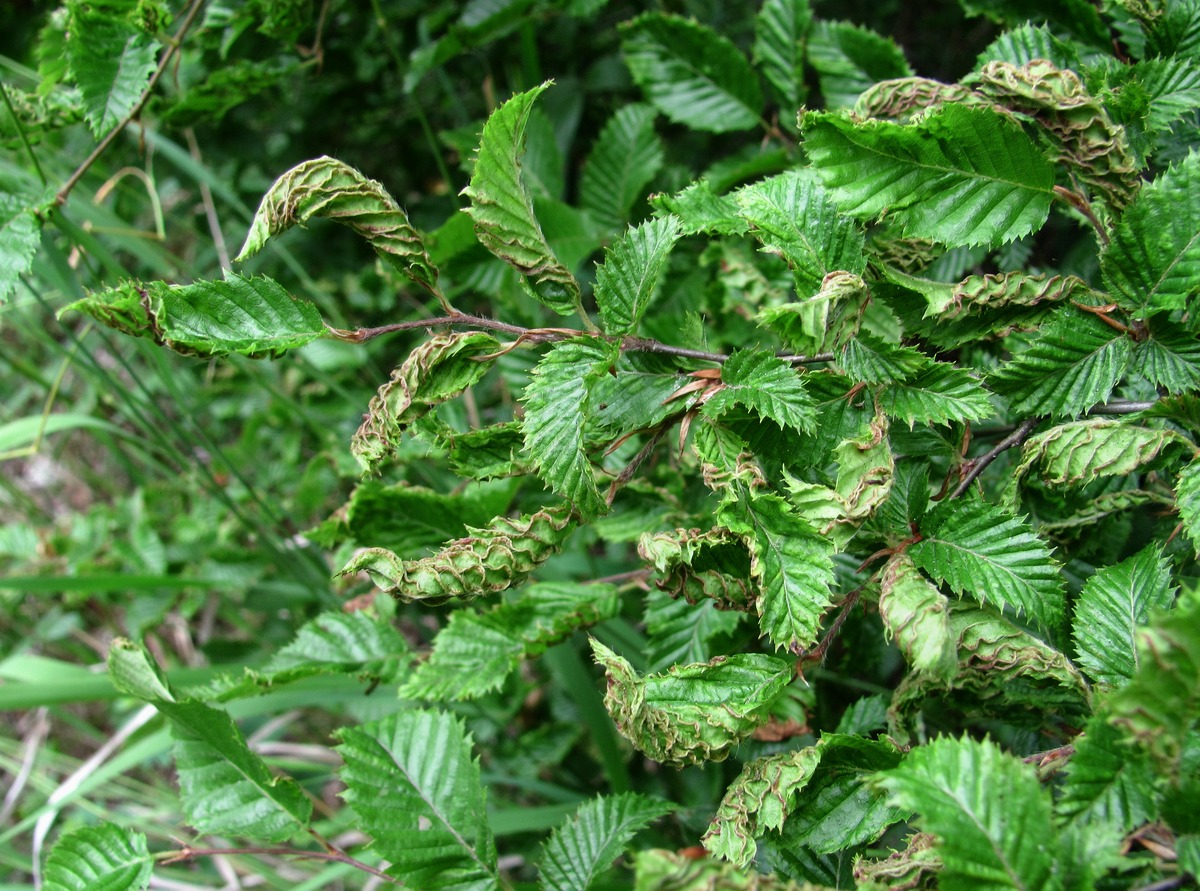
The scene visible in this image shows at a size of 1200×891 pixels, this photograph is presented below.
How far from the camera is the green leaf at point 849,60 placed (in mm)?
1111

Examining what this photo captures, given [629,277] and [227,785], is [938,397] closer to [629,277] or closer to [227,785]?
[629,277]

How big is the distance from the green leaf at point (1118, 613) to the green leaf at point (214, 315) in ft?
2.23

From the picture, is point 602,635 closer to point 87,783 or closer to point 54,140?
point 87,783

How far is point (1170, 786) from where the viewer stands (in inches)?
22.3

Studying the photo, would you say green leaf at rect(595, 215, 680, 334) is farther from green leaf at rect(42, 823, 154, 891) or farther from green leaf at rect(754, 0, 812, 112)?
green leaf at rect(42, 823, 154, 891)

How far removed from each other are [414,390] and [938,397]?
432mm

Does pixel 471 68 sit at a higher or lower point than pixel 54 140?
lower

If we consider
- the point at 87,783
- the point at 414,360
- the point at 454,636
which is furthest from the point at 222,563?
the point at 414,360

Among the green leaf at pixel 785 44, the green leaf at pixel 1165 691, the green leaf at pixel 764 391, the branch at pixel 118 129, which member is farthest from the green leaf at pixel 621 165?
the green leaf at pixel 1165 691

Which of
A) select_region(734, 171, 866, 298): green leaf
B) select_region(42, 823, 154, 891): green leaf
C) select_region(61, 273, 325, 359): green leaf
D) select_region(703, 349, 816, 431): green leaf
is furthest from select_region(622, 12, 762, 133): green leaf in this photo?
select_region(42, 823, 154, 891): green leaf

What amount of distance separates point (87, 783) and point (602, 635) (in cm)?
81

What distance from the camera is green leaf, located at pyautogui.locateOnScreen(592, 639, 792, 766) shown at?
704mm

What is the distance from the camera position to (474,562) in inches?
28.6

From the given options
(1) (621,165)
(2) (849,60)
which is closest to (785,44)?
(2) (849,60)
